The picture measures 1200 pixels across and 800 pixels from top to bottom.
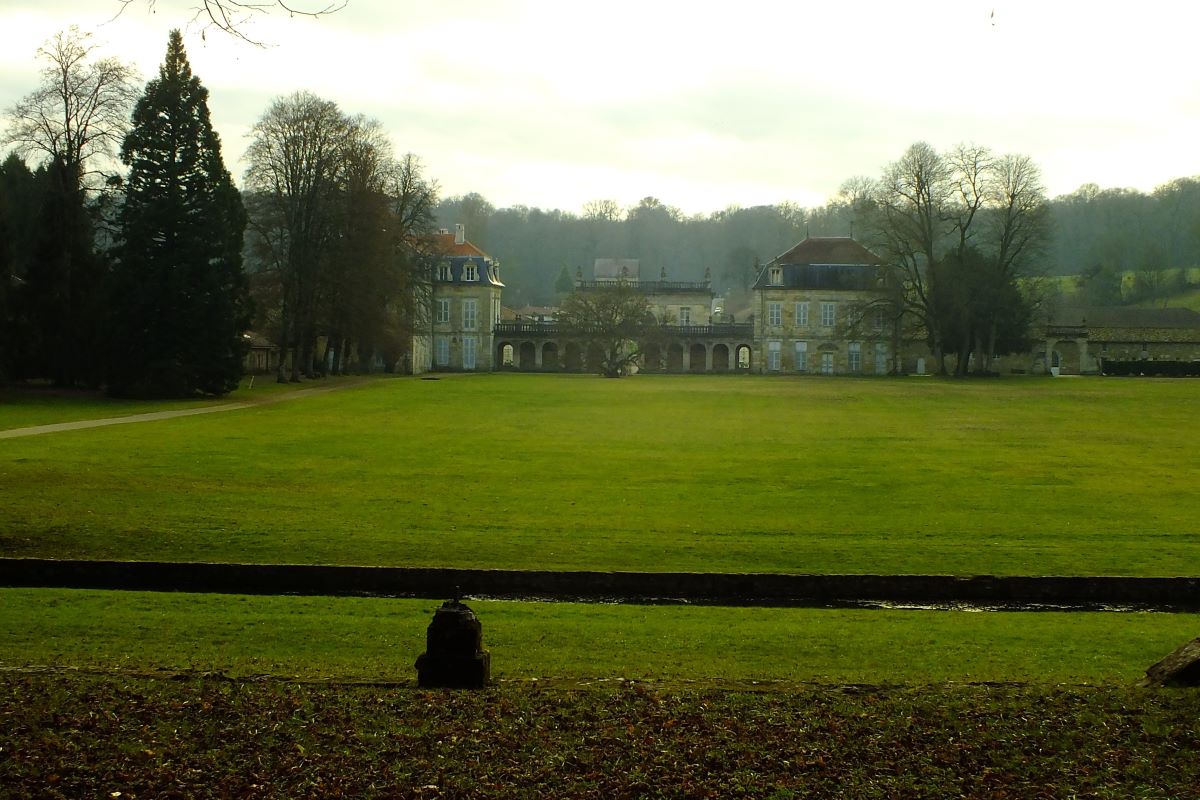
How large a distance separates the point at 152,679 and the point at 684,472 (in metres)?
17.0

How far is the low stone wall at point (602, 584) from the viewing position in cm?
1315

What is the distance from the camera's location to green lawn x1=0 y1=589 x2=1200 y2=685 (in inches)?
348

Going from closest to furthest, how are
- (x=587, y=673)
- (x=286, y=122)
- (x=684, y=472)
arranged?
(x=587, y=673) < (x=684, y=472) < (x=286, y=122)

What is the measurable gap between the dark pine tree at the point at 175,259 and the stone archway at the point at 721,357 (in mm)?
50719

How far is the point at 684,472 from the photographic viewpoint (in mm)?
23547

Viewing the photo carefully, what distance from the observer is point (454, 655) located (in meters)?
7.44

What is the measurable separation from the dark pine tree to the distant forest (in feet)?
246

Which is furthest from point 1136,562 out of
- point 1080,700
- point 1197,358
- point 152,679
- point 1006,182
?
point 1197,358

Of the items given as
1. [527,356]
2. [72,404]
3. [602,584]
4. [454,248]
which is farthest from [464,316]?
[602,584]

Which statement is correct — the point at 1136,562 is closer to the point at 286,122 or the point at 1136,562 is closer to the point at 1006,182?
the point at 286,122

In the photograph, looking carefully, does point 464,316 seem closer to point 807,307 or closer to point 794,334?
point 794,334

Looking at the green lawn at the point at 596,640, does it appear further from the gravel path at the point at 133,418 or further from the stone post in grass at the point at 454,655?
the gravel path at the point at 133,418

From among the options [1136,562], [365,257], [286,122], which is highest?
[286,122]

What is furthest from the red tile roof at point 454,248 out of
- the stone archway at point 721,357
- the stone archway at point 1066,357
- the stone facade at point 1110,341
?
the stone archway at point 1066,357
